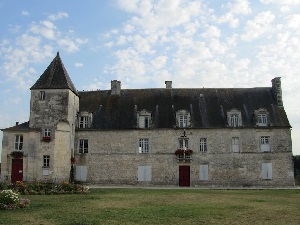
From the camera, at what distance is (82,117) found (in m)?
31.3

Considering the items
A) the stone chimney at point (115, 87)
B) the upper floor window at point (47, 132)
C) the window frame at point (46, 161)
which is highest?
the stone chimney at point (115, 87)

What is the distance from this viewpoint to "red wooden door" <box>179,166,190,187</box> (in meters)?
29.2

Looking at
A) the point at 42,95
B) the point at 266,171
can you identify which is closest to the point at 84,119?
the point at 42,95

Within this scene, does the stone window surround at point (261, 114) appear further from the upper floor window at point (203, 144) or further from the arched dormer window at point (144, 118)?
the arched dormer window at point (144, 118)

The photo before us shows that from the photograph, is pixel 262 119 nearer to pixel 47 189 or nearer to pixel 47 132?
pixel 47 132

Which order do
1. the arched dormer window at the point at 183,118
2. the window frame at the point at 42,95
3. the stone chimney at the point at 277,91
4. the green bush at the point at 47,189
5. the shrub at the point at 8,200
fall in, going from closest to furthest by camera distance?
the shrub at the point at 8,200
the green bush at the point at 47,189
the window frame at the point at 42,95
the arched dormer window at the point at 183,118
the stone chimney at the point at 277,91

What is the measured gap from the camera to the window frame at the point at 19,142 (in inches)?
1111

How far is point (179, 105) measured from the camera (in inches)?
1238

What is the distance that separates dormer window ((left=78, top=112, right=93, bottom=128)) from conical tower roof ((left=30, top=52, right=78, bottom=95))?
2266mm

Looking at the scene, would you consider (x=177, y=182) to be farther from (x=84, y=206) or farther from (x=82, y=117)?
(x=84, y=206)

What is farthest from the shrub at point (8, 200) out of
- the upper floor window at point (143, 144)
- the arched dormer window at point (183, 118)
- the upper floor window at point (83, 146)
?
Answer: the arched dormer window at point (183, 118)

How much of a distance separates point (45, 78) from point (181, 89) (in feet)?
40.0

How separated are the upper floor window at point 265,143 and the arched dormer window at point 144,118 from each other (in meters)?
9.41

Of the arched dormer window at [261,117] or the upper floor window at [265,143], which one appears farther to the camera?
the arched dormer window at [261,117]
